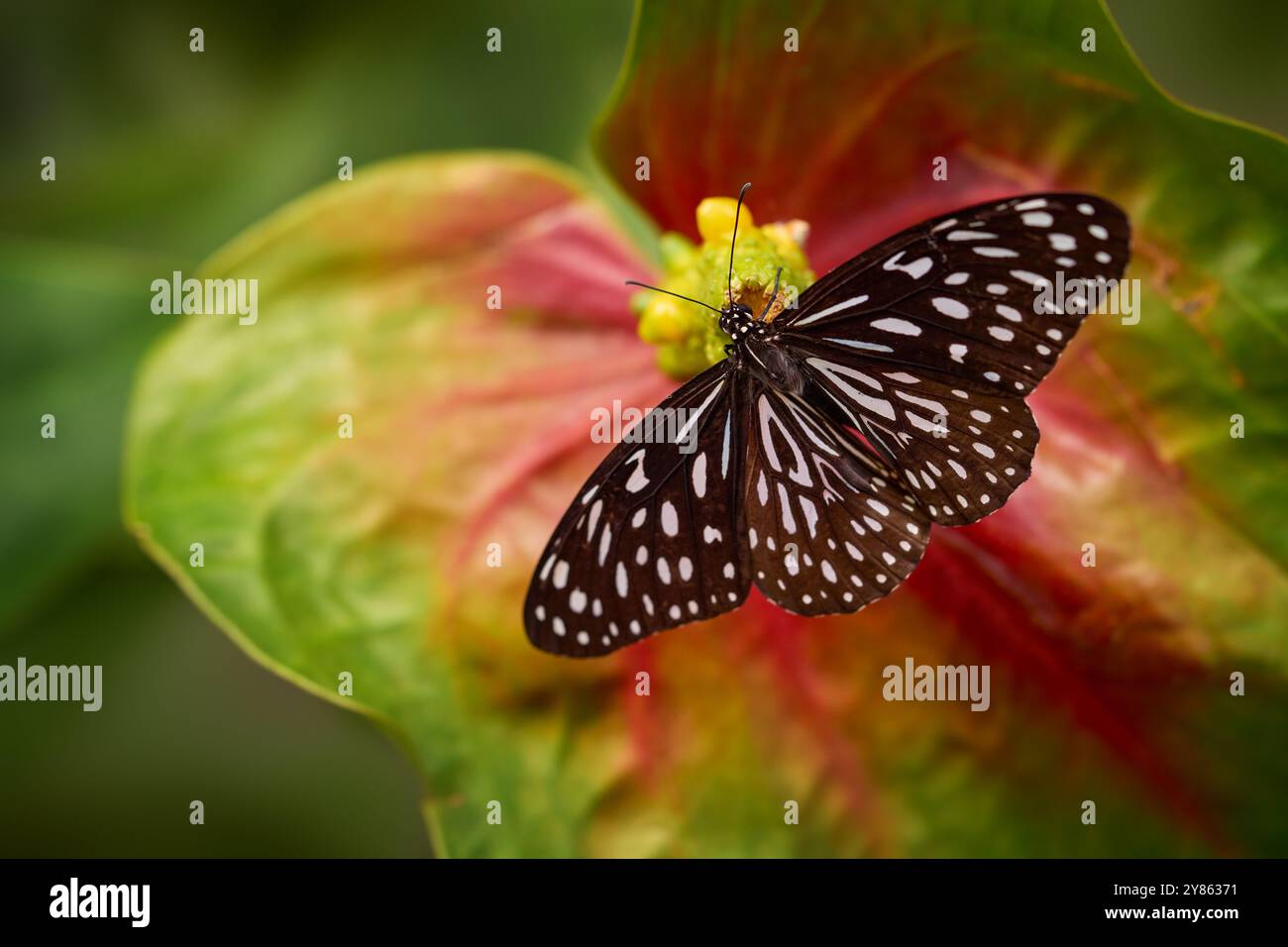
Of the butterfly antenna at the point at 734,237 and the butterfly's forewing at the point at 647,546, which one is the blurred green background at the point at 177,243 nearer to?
the butterfly antenna at the point at 734,237

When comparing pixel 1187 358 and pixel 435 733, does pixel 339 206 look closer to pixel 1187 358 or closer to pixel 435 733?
pixel 435 733

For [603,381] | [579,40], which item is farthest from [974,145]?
[579,40]

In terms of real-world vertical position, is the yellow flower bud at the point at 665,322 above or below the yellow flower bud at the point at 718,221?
below
